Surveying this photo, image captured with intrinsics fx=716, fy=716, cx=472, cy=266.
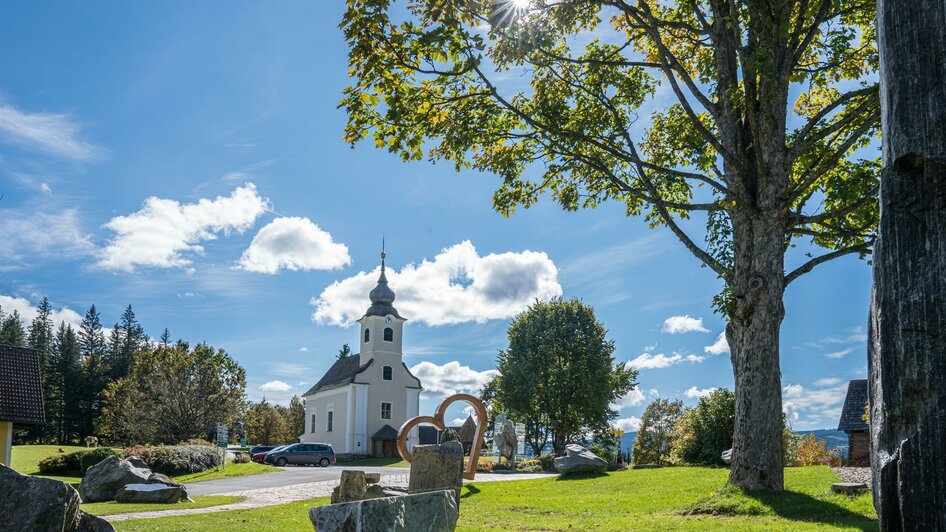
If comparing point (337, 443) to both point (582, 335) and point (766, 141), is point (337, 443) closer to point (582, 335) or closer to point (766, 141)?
point (582, 335)

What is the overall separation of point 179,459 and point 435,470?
26.4 m

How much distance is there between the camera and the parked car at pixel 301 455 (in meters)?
48.4

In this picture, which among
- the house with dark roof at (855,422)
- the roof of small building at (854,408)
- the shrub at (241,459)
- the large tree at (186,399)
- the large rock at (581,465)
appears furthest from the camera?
the large tree at (186,399)

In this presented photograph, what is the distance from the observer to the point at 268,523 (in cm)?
1423

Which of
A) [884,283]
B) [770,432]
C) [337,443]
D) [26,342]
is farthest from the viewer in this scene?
[26,342]

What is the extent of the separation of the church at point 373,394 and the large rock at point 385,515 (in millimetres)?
53492

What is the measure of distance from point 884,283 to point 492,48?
42.6ft

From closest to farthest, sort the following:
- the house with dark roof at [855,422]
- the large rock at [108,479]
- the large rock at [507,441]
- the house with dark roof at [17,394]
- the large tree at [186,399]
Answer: the large rock at [108,479], the house with dark roof at [17,394], the house with dark roof at [855,422], the large rock at [507,441], the large tree at [186,399]

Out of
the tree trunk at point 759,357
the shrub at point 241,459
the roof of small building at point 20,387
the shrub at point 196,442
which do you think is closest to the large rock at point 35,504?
the tree trunk at point 759,357

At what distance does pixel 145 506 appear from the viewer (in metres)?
19.0

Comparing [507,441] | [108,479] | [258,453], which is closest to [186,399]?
[258,453]

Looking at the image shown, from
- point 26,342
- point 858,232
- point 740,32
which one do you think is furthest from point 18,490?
point 26,342

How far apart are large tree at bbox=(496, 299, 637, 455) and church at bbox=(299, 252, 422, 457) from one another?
40.8 feet

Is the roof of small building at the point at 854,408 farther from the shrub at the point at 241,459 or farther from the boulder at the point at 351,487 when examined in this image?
the shrub at the point at 241,459
